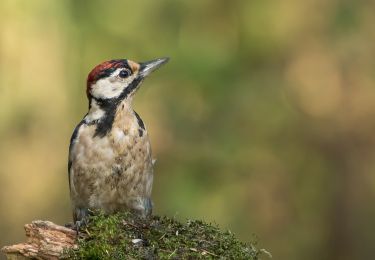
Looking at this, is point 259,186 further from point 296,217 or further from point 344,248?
point 344,248

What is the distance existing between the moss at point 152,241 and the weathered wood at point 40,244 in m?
0.06

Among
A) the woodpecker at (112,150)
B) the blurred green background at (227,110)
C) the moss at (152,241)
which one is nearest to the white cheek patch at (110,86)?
the woodpecker at (112,150)

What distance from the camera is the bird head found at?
5.31m

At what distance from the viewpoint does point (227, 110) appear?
8789mm

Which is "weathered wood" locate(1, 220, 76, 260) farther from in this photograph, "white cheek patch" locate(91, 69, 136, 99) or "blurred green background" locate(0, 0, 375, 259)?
"blurred green background" locate(0, 0, 375, 259)

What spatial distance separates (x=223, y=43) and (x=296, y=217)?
2.07m

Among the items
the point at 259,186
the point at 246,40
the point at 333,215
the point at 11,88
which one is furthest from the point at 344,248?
the point at 11,88

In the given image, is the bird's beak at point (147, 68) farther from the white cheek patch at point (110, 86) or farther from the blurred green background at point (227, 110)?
the blurred green background at point (227, 110)

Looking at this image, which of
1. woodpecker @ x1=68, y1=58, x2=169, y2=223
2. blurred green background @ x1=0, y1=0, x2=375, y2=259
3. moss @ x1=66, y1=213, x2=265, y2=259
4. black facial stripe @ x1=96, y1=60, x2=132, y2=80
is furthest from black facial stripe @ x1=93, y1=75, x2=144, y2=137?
blurred green background @ x1=0, y1=0, x2=375, y2=259

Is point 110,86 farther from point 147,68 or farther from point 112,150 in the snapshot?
point 112,150

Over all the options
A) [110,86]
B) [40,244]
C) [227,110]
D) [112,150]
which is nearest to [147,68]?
[110,86]

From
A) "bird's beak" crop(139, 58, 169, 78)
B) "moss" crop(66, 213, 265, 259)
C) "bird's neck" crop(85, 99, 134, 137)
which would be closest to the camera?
"moss" crop(66, 213, 265, 259)

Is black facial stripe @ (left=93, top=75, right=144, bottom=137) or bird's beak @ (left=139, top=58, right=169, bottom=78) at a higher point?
bird's beak @ (left=139, top=58, right=169, bottom=78)

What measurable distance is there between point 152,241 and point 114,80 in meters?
1.42
